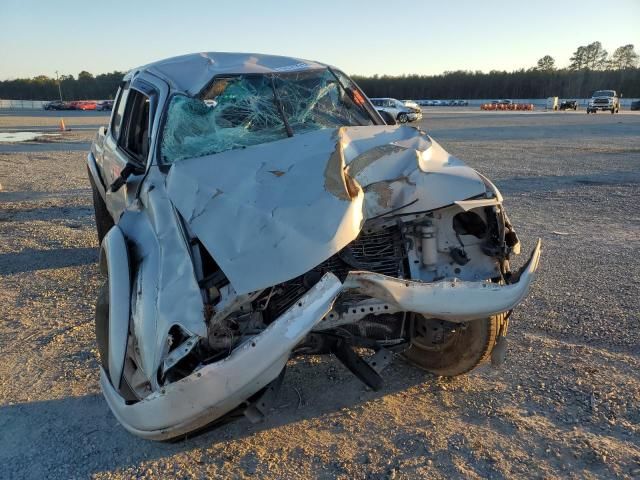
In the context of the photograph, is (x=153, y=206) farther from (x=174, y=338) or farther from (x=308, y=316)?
(x=308, y=316)

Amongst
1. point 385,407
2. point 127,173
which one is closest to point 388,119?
point 127,173

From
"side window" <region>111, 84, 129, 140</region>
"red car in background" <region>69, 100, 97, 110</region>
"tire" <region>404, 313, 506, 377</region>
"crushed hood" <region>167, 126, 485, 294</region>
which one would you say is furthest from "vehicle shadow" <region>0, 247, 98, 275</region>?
"red car in background" <region>69, 100, 97, 110</region>

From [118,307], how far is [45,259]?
3.90 metres

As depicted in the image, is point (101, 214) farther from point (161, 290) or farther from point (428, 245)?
point (428, 245)

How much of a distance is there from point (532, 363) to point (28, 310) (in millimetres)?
4181

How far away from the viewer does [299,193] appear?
2674 millimetres

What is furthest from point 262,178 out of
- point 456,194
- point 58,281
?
point 58,281

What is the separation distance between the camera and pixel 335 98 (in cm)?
425

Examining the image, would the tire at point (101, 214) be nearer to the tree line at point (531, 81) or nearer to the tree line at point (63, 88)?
the tree line at point (531, 81)

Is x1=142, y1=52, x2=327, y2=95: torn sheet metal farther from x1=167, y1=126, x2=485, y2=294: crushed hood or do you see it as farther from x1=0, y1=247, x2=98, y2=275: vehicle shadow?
x1=0, y1=247, x2=98, y2=275: vehicle shadow

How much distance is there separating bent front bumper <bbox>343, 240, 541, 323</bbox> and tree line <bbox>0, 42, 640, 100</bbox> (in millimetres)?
83119

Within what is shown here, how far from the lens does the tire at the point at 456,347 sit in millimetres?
3176

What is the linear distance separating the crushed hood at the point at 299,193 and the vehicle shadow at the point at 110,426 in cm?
94

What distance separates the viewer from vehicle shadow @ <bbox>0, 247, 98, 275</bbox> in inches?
223
